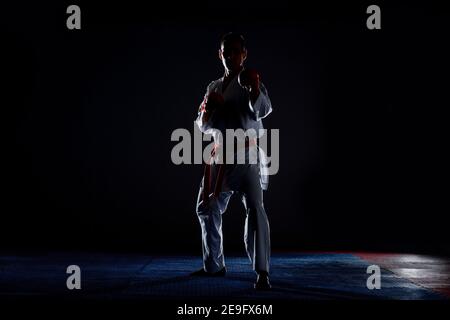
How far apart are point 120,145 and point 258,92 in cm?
303

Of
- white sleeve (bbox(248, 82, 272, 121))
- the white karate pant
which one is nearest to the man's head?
white sleeve (bbox(248, 82, 272, 121))

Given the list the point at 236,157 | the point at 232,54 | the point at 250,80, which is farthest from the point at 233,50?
the point at 236,157

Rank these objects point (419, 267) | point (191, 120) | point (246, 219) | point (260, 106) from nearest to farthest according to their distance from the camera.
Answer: point (260, 106), point (246, 219), point (419, 267), point (191, 120)

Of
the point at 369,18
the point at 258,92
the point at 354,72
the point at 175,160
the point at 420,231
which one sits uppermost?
the point at 369,18

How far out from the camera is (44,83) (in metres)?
6.26

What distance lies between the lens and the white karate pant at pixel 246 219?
11.9 ft

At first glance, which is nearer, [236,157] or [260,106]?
[260,106]

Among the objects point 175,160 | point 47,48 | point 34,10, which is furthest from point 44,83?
point 175,160

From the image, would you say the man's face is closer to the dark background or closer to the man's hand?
the man's hand

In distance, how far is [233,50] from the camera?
376cm

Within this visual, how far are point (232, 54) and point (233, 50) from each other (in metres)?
0.03

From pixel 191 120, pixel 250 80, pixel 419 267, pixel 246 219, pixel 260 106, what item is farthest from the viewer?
pixel 191 120

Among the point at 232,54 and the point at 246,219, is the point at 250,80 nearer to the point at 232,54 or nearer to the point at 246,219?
the point at 232,54
